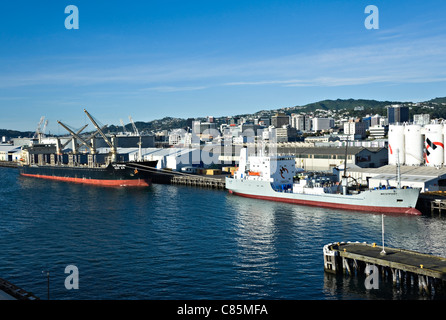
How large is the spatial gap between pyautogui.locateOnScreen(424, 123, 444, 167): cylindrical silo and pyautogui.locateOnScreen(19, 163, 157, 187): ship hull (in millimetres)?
35176

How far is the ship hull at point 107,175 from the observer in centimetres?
5775

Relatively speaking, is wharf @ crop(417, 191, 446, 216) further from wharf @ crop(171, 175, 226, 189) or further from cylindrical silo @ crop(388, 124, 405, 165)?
wharf @ crop(171, 175, 226, 189)

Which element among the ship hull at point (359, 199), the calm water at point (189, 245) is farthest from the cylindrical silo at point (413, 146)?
the calm water at point (189, 245)

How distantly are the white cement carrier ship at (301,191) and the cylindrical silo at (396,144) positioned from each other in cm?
1413

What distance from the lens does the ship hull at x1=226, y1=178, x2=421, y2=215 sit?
34.7 meters

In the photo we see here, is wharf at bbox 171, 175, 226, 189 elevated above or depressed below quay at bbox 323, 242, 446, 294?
above

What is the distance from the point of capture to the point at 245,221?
33.1 meters

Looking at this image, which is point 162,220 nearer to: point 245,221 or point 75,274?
point 245,221

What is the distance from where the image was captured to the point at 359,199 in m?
36.5

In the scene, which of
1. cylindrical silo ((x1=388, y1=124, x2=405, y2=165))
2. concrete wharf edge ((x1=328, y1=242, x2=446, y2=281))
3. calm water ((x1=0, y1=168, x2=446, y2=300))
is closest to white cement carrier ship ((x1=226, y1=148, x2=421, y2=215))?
calm water ((x1=0, y1=168, x2=446, y2=300))

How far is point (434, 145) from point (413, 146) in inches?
113

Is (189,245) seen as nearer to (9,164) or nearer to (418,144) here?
(418,144)

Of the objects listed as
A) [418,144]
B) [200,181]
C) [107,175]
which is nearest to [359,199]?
[418,144]

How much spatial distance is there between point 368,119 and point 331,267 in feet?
611
